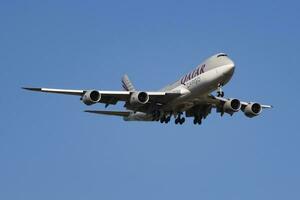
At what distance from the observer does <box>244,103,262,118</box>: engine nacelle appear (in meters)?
69.0

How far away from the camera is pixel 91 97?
63.3 meters

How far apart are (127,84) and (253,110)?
13118 mm

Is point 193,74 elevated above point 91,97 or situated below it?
above

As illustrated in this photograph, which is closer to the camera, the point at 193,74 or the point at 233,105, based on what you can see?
the point at 193,74

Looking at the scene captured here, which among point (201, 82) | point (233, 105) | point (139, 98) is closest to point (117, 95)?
point (139, 98)

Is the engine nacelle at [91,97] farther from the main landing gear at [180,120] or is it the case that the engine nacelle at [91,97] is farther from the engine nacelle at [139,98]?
the main landing gear at [180,120]

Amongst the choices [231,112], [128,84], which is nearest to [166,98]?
[231,112]

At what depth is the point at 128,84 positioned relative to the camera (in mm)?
75875

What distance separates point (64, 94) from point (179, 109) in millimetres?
9684

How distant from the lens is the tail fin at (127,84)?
247 ft

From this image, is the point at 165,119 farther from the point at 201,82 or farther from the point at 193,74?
the point at 201,82

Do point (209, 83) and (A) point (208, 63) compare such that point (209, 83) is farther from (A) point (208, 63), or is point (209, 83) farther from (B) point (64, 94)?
(B) point (64, 94)

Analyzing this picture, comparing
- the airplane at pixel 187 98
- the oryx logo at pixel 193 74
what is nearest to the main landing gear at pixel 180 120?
the airplane at pixel 187 98

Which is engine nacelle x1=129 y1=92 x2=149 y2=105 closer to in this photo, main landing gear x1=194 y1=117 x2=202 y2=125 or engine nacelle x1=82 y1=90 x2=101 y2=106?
engine nacelle x1=82 y1=90 x2=101 y2=106
